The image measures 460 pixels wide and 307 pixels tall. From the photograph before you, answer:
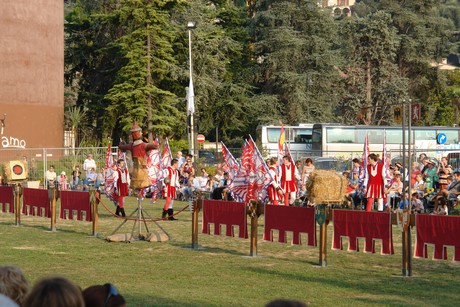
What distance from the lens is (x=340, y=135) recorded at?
62938mm

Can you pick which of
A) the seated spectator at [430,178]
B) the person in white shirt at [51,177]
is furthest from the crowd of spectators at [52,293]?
the person in white shirt at [51,177]

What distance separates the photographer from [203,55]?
66500 mm

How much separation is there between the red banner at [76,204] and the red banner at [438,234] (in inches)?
A: 392

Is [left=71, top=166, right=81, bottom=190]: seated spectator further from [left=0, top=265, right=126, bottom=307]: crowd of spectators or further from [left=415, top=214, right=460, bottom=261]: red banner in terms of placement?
[left=0, top=265, right=126, bottom=307]: crowd of spectators

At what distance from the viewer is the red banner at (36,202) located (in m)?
24.3

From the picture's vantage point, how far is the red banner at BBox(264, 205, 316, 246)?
1708 cm

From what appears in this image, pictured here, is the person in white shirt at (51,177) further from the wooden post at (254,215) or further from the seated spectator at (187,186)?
the wooden post at (254,215)

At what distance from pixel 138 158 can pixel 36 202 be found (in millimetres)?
5473

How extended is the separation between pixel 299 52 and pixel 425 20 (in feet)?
61.3

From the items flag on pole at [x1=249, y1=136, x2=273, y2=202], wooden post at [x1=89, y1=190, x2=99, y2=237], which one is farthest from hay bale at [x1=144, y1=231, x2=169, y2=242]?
flag on pole at [x1=249, y1=136, x2=273, y2=202]

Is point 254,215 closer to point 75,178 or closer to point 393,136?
point 75,178

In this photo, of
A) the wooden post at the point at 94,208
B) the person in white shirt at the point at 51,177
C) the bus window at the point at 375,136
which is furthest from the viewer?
the bus window at the point at 375,136

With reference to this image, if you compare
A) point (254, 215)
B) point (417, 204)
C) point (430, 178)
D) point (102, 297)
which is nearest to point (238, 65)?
point (430, 178)

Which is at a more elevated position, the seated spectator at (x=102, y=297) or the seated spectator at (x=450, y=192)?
the seated spectator at (x=450, y=192)
